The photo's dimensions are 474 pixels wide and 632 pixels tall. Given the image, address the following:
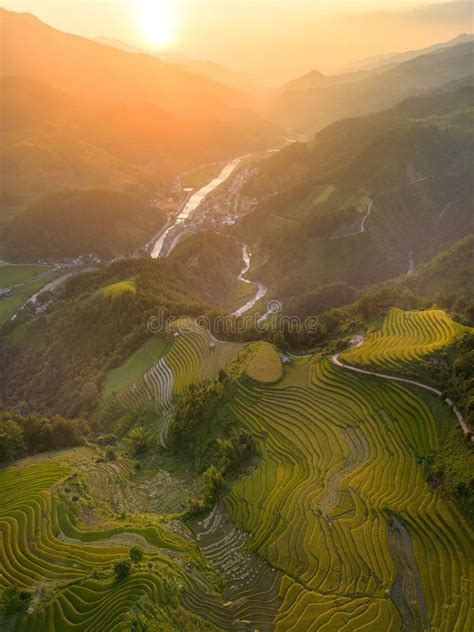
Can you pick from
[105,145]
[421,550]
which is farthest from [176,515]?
[105,145]

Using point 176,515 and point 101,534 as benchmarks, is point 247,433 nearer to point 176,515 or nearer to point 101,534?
point 176,515

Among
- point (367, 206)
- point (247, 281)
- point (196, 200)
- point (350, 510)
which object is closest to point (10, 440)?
point (350, 510)

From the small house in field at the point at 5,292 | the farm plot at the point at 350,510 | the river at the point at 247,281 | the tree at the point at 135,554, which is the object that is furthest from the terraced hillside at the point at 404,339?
the small house in field at the point at 5,292

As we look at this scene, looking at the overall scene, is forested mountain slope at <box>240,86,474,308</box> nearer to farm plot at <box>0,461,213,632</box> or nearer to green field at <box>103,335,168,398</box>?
green field at <box>103,335,168,398</box>

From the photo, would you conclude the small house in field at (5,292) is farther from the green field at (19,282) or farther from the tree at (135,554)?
the tree at (135,554)

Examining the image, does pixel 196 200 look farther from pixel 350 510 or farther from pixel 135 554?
pixel 135 554
